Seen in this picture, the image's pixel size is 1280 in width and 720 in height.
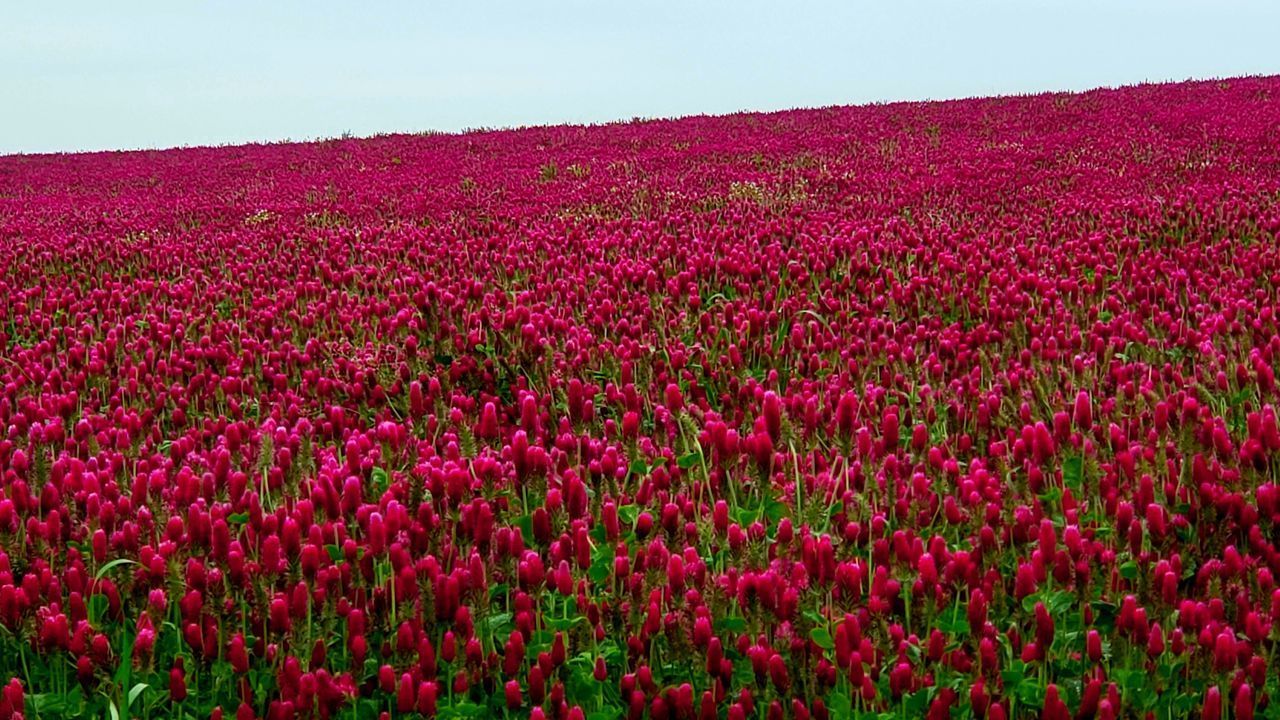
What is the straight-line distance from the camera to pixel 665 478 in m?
3.62

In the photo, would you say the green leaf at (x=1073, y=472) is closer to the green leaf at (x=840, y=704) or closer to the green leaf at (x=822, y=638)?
the green leaf at (x=822, y=638)

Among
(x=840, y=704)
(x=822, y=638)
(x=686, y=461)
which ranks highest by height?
(x=686, y=461)

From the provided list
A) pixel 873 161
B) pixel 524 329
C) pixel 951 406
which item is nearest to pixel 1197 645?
pixel 951 406

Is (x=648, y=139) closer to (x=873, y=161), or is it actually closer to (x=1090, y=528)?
(x=873, y=161)

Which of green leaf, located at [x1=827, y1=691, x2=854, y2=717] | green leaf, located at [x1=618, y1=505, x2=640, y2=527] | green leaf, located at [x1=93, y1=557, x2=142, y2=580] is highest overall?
green leaf, located at [x1=93, y1=557, x2=142, y2=580]

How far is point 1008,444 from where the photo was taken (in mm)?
4137

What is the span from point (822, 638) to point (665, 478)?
3.38 ft

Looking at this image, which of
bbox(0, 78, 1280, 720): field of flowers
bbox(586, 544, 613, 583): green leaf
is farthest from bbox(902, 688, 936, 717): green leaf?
bbox(586, 544, 613, 583): green leaf

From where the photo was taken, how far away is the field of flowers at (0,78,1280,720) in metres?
2.67

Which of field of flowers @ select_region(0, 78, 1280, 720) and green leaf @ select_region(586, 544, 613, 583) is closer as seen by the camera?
field of flowers @ select_region(0, 78, 1280, 720)

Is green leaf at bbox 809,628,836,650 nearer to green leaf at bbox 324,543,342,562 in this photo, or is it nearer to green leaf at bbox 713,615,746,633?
green leaf at bbox 713,615,746,633

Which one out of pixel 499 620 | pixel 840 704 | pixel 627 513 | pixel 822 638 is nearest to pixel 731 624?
pixel 822 638

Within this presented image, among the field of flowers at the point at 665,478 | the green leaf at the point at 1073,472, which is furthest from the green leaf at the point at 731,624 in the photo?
the green leaf at the point at 1073,472

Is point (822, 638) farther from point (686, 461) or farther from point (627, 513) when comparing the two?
point (686, 461)
